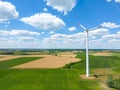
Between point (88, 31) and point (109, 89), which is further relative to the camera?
point (88, 31)

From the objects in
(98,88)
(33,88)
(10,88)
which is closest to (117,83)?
(98,88)

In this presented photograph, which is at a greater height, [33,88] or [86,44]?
[86,44]

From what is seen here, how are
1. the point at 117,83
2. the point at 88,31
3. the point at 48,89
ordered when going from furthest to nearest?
1. the point at 88,31
2. the point at 117,83
3. the point at 48,89

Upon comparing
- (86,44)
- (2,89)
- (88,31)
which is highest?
(88,31)

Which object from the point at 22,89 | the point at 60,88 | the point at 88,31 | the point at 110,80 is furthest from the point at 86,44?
the point at 22,89

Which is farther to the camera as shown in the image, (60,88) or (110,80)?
(110,80)

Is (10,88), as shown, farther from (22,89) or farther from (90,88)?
(90,88)

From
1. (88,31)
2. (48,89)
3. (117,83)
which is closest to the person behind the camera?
(48,89)

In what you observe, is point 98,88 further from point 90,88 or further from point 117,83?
point 117,83

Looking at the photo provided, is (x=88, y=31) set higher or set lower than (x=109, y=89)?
higher
